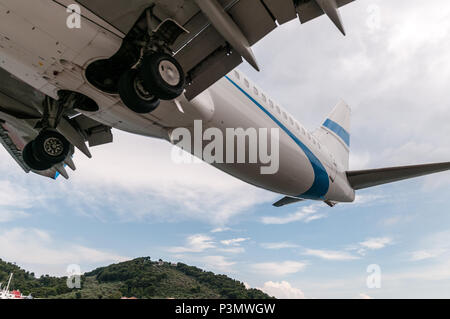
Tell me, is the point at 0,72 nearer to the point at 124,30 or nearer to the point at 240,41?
the point at 124,30

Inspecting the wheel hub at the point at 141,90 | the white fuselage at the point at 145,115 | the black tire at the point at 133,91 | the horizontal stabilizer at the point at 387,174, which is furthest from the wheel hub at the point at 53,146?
the horizontal stabilizer at the point at 387,174

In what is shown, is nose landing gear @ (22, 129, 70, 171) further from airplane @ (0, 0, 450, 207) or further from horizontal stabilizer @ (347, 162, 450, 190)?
horizontal stabilizer @ (347, 162, 450, 190)

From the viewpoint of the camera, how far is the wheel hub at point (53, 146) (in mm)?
8797

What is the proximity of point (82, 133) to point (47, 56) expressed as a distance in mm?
5011

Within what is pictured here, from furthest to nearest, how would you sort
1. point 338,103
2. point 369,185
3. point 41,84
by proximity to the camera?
1. point 338,103
2. point 369,185
3. point 41,84

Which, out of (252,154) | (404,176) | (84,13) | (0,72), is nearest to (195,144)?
(252,154)

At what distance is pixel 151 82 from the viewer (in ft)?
20.0

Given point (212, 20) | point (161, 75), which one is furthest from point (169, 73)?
point (212, 20)

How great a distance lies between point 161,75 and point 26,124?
6806mm

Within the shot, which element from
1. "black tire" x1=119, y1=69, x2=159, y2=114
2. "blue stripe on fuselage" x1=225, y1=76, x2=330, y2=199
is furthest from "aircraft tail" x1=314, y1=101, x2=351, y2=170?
"black tire" x1=119, y1=69, x2=159, y2=114

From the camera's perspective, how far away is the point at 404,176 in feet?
40.9

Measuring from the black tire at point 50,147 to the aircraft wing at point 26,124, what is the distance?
0.88 m

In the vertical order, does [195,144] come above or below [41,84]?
below

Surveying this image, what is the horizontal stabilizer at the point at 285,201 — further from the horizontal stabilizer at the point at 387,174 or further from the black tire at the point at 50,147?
the black tire at the point at 50,147
